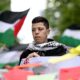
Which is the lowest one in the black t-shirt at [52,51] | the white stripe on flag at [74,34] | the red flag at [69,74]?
the white stripe on flag at [74,34]

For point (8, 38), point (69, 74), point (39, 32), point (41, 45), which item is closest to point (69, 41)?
point (8, 38)

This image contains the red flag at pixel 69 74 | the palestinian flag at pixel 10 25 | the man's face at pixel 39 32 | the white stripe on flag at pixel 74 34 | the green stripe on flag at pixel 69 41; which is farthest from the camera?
the white stripe on flag at pixel 74 34

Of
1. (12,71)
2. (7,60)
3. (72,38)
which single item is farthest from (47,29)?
(72,38)

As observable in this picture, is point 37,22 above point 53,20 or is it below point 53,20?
above

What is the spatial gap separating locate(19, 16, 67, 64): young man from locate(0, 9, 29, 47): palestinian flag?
2.06 m

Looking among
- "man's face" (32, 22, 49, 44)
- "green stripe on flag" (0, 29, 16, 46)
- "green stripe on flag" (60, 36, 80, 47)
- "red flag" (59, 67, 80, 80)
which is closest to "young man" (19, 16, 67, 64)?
"man's face" (32, 22, 49, 44)

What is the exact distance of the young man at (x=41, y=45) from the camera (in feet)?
17.4

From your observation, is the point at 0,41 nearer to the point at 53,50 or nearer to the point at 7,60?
the point at 7,60

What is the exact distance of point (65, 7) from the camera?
57.0 ft

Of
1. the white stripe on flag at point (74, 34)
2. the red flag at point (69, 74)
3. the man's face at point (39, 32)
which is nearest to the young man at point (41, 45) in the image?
the man's face at point (39, 32)

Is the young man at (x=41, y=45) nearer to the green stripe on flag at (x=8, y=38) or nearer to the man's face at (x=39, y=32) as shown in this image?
the man's face at (x=39, y=32)

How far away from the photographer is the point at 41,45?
17.5ft

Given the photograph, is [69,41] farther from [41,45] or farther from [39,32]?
[41,45]

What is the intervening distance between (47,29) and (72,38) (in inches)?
89.1
